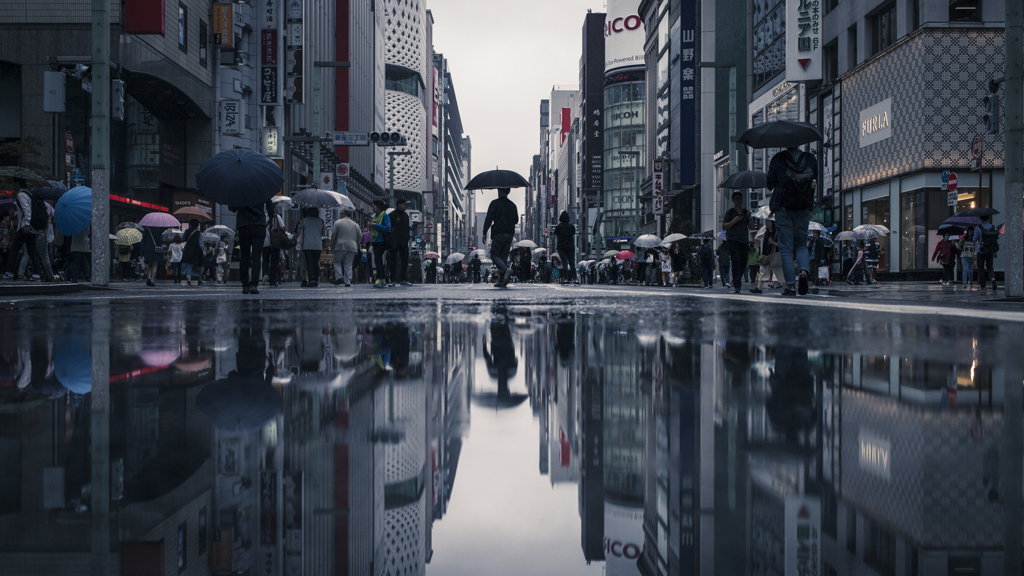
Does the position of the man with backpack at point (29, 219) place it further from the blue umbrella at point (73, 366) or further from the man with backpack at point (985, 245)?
the man with backpack at point (985, 245)

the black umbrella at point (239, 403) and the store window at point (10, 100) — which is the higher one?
the store window at point (10, 100)

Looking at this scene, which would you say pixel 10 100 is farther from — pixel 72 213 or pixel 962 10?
pixel 962 10

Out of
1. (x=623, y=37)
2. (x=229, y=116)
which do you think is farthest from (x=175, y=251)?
(x=623, y=37)

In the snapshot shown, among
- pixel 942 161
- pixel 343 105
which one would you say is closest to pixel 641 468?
pixel 942 161

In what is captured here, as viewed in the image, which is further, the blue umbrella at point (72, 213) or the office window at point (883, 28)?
the office window at point (883, 28)

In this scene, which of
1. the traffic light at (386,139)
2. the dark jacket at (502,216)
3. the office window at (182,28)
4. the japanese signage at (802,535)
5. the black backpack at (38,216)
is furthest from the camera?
the traffic light at (386,139)

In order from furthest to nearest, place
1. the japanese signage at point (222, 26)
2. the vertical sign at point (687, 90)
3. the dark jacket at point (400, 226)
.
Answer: the vertical sign at point (687, 90), the japanese signage at point (222, 26), the dark jacket at point (400, 226)

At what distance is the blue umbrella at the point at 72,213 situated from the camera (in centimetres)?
1717

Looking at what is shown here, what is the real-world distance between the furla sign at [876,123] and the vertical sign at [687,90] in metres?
27.3

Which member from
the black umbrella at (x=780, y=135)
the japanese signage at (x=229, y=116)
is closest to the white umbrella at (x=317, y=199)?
the black umbrella at (x=780, y=135)

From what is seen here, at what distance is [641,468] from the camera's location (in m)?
1.74

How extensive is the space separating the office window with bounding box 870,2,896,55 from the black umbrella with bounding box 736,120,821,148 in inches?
858

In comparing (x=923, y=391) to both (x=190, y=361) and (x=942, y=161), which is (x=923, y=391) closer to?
(x=190, y=361)

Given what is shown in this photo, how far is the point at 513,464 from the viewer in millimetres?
1854
